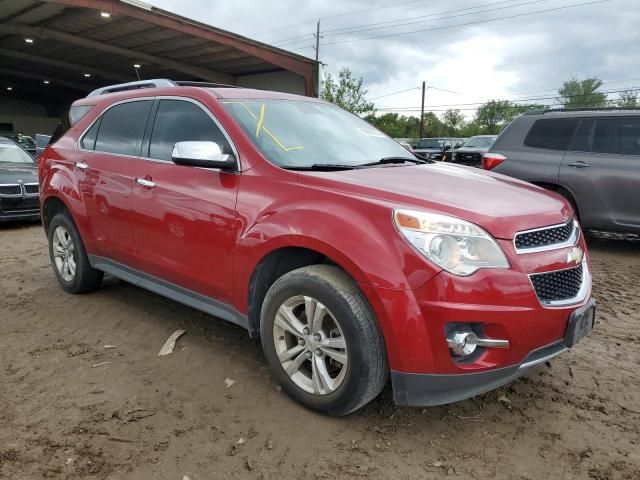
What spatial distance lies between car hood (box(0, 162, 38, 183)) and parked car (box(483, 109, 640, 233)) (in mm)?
7301

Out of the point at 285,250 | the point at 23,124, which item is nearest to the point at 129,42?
the point at 285,250

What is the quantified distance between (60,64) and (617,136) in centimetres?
2700

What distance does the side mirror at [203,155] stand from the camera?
2992mm

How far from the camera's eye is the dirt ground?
2.36 metres

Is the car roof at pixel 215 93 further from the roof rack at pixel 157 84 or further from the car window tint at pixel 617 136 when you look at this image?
the car window tint at pixel 617 136

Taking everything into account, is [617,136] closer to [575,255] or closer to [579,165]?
[579,165]

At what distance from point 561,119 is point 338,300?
5.45m

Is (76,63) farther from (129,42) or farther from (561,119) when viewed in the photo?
(561,119)

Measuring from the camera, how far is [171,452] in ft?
8.06

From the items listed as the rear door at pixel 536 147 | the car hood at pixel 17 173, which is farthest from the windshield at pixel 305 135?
the car hood at pixel 17 173

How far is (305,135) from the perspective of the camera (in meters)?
3.38

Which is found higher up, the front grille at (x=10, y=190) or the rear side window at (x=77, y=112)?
the rear side window at (x=77, y=112)

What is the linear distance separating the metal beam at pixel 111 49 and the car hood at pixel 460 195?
62.5ft

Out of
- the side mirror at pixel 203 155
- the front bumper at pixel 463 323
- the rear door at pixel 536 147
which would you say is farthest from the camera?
the rear door at pixel 536 147
